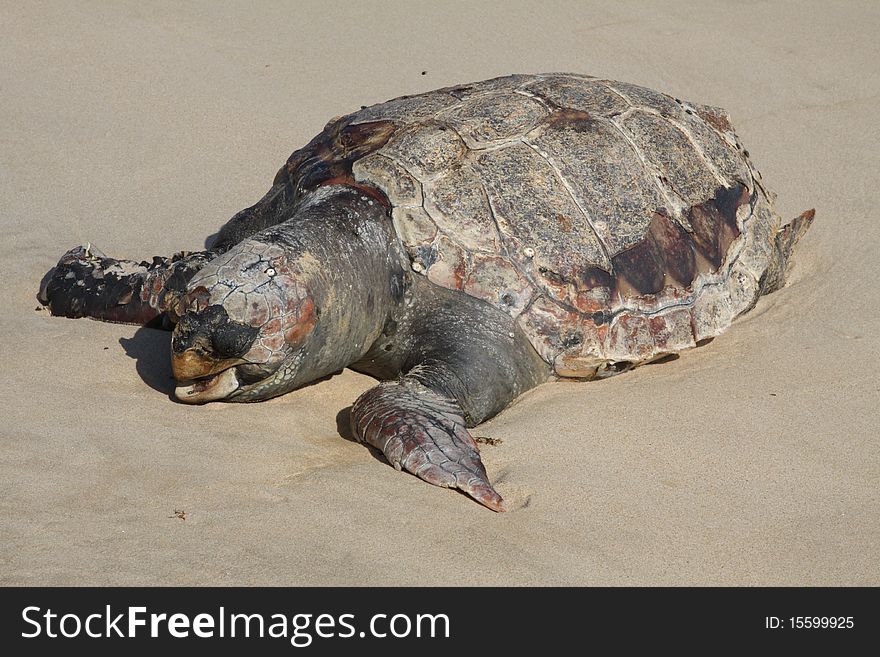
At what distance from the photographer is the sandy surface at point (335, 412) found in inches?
139

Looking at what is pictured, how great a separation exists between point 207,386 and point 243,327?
369 millimetres

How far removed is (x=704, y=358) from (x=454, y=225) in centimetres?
164

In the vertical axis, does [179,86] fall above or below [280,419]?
above

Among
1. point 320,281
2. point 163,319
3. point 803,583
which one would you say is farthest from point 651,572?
point 163,319

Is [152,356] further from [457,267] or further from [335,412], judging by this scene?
[457,267]

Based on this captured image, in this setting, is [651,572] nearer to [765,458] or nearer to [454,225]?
[765,458]

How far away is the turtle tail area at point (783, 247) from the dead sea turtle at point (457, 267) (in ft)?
0.52

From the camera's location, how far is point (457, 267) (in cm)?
506

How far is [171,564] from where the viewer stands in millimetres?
3271

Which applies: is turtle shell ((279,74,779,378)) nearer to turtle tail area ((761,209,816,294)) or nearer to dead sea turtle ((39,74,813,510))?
A: dead sea turtle ((39,74,813,510))

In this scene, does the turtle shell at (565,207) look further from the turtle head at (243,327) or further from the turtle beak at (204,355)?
the turtle beak at (204,355)

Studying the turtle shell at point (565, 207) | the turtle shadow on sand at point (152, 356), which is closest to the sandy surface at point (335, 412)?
the turtle shadow on sand at point (152, 356)

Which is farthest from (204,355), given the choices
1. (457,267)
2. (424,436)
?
(457,267)

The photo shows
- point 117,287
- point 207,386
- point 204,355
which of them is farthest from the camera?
point 117,287
